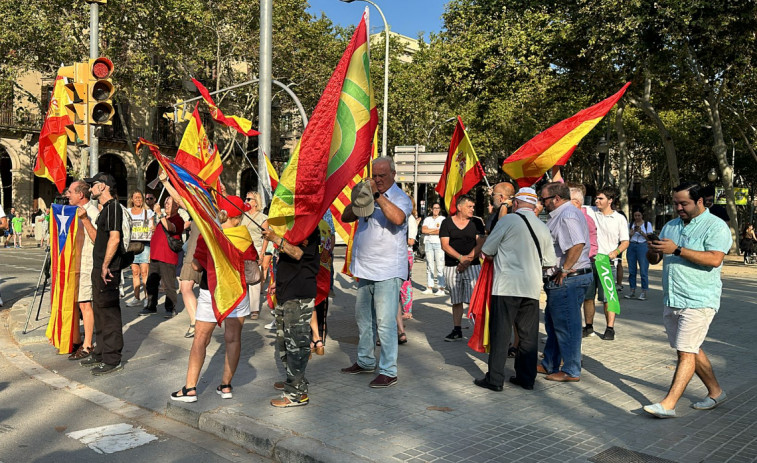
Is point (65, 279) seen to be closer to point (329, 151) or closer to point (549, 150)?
point (329, 151)

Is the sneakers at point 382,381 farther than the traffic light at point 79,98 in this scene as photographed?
No

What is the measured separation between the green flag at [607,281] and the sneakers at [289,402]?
4123mm

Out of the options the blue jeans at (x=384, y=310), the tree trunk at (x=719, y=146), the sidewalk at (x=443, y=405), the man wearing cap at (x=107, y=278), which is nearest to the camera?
the sidewalk at (x=443, y=405)

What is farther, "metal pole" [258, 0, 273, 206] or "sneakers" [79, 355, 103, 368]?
"metal pole" [258, 0, 273, 206]

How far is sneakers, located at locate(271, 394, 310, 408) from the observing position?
17.1ft

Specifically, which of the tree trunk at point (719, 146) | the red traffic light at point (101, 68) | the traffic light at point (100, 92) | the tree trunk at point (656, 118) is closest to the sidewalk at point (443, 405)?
the traffic light at point (100, 92)

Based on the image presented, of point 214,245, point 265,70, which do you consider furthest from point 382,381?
point 265,70

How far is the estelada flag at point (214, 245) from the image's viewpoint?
498cm

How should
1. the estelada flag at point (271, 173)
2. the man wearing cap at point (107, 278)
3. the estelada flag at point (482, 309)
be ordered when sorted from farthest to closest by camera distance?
the estelada flag at point (271, 173) < the man wearing cap at point (107, 278) < the estelada flag at point (482, 309)

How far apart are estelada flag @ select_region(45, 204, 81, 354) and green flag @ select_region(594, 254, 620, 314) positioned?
5.92 metres

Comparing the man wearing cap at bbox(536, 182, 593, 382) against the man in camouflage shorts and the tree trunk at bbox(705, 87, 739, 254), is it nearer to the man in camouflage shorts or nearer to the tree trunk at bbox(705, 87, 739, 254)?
the man in camouflage shorts

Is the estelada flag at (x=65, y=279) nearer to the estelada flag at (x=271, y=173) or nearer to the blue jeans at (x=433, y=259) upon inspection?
the estelada flag at (x=271, y=173)

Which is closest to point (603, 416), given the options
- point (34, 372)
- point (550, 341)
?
point (550, 341)

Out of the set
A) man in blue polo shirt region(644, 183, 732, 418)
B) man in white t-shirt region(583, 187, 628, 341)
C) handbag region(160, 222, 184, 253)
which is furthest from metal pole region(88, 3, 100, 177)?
man in blue polo shirt region(644, 183, 732, 418)
